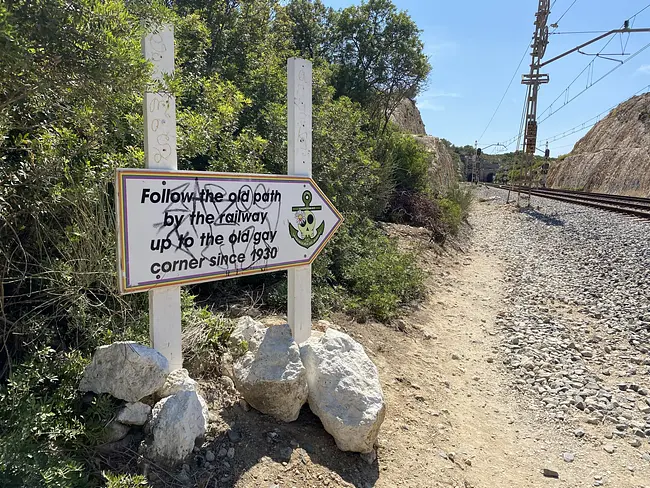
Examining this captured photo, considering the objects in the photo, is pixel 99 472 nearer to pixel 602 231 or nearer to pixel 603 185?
pixel 602 231

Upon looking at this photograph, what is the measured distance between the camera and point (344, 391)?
9.71 feet

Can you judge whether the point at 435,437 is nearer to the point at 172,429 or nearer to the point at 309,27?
the point at 172,429

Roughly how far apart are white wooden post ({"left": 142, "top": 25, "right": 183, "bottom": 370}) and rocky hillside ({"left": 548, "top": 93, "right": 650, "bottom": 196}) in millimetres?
37184

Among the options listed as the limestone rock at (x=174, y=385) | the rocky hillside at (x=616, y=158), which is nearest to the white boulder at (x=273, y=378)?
the limestone rock at (x=174, y=385)

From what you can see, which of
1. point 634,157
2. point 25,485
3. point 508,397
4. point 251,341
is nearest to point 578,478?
point 508,397

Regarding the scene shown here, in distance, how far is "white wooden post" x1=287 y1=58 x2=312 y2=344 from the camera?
3186mm

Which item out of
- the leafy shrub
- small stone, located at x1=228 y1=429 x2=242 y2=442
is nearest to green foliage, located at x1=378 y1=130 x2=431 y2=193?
the leafy shrub

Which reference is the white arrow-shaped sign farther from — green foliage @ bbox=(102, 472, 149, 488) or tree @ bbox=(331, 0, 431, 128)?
tree @ bbox=(331, 0, 431, 128)

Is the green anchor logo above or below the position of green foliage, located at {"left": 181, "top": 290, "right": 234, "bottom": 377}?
above

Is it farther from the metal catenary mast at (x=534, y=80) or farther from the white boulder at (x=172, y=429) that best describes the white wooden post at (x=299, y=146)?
the metal catenary mast at (x=534, y=80)

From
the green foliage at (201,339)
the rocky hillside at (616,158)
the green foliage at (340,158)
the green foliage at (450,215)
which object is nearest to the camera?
the green foliage at (201,339)

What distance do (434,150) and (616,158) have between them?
32706 millimetres

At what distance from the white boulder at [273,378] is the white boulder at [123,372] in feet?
2.25

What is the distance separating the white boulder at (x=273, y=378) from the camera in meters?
2.88
